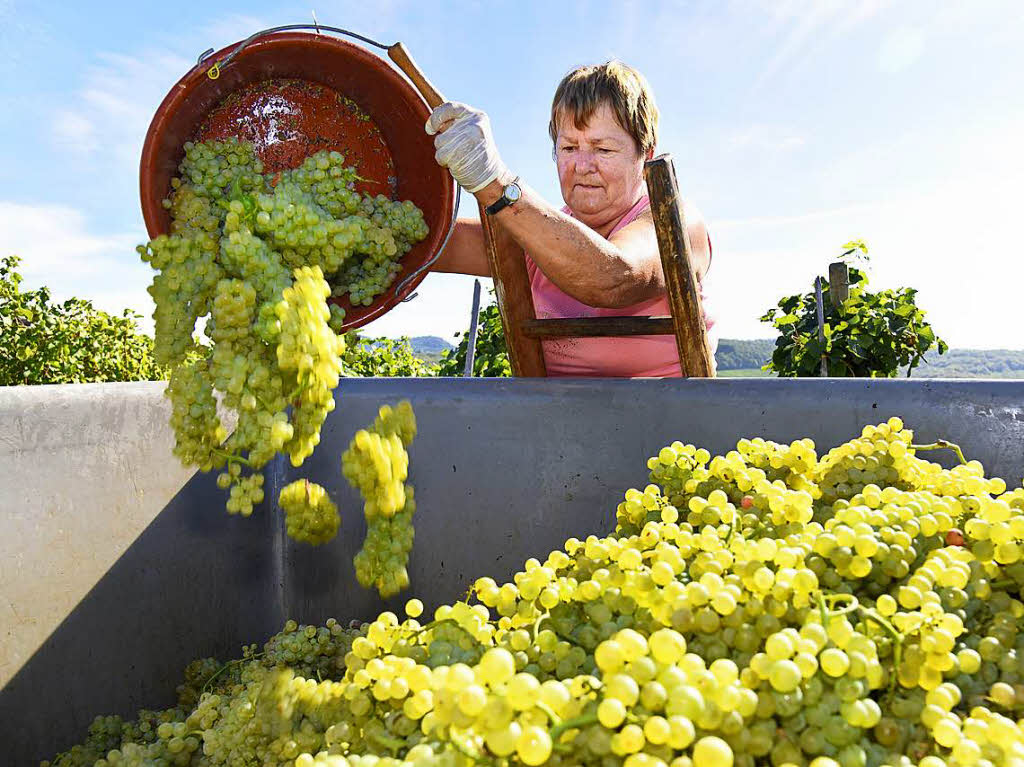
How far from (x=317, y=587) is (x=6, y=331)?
5.79 m

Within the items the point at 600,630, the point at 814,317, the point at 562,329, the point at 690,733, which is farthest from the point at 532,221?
the point at 814,317

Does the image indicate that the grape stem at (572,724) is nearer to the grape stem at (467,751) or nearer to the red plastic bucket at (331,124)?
the grape stem at (467,751)

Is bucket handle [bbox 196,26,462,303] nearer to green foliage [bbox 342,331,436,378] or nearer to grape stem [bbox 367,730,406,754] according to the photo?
grape stem [bbox 367,730,406,754]

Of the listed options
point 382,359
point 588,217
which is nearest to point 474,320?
point 382,359

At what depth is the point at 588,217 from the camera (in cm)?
272

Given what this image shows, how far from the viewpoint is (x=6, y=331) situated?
6332 mm

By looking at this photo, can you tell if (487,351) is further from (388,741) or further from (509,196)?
(388,741)

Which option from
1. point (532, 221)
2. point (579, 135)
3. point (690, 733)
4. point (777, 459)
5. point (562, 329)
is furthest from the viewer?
point (579, 135)

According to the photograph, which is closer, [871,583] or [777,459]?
[871,583]

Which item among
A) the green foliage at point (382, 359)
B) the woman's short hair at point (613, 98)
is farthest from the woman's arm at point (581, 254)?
the green foliage at point (382, 359)

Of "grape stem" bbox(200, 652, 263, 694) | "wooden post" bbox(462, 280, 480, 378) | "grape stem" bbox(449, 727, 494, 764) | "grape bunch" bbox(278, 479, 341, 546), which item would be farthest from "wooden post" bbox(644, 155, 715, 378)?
"wooden post" bbox(462, 280, 480, 378)

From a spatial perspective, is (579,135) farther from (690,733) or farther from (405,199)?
(690,733)

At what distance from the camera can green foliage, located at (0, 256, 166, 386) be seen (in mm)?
6316

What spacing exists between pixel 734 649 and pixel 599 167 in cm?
206
